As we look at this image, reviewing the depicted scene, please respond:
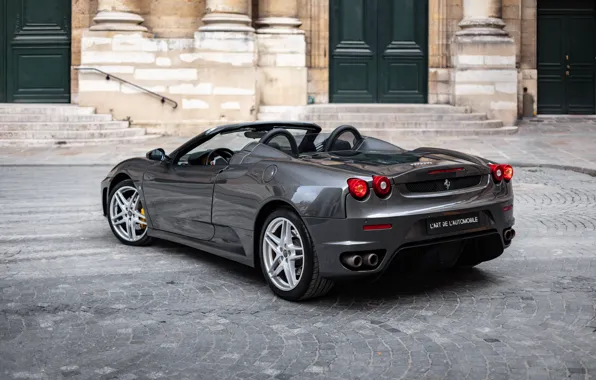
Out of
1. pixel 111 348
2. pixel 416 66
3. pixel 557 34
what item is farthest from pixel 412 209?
pixel 557 34

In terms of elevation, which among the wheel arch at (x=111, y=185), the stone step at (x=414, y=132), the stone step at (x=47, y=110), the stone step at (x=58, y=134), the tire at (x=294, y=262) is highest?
the stone step at (x=47, y=110)

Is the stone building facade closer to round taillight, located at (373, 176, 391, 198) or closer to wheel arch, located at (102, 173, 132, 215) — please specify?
wheel arch, located at (102, 173, 132, 215)

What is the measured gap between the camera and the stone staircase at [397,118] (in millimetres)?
20641

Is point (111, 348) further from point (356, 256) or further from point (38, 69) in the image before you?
point (38, 69)

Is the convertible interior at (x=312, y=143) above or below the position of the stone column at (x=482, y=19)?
below

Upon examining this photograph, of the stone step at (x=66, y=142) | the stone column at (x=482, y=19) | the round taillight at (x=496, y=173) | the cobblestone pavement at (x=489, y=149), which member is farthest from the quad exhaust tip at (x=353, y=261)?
the stone column at (x=482, y=19)

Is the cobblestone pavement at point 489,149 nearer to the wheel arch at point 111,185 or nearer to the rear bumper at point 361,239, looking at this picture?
the wheel arch at point 111,185

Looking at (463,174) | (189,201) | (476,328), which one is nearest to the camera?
(476,328)

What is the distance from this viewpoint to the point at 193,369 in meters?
4.82

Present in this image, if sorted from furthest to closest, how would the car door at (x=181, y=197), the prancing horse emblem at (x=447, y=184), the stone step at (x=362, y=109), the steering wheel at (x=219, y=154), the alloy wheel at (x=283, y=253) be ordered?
the stone step at (x=362, y=109)
the steering wheel at (x=219, y=154)
the car door at (x=181, y=197)
the prancing horse emblem at (x=447, y=184)
the alloy wheel at (x=283, y=253)

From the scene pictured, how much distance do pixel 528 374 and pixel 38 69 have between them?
19.9 metres

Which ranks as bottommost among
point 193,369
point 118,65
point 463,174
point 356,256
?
point 193,369

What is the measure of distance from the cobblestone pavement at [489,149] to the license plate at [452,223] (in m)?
9.44

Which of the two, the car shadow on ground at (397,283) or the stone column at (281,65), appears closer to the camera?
the car shadow on ground at (397,283)
